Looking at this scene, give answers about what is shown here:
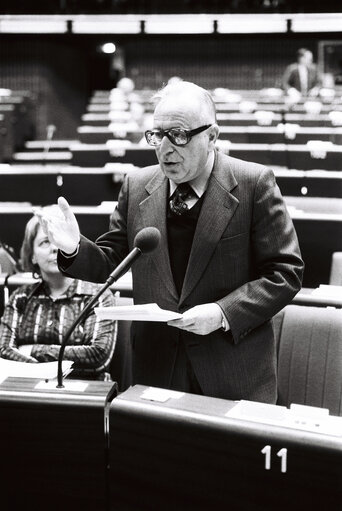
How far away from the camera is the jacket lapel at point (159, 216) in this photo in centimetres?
173

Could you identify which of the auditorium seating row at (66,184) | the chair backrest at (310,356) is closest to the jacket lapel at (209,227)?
the chair backrest at (310,356)

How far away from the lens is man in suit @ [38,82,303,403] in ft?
5.36

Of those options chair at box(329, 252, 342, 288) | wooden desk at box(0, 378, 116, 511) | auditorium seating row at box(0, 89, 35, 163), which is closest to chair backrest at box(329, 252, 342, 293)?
chair at box(329, 252, 342, 288)

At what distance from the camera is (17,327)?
260cm

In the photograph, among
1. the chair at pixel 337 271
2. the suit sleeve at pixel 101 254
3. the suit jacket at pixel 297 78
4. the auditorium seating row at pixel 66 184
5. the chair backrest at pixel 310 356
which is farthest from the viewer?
the suit jacket at pixel 297 78

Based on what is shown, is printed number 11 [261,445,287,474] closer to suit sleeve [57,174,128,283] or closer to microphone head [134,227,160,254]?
microphone head [134,227,160,254]

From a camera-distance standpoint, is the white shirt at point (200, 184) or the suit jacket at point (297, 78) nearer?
the white shirt at point (200, 184)

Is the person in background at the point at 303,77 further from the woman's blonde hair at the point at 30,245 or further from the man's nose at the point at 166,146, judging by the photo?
the man's nose at the point at 166,146

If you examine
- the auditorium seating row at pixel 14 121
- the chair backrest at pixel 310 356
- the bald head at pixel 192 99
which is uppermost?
the auditorium seating row at pixel 14 121

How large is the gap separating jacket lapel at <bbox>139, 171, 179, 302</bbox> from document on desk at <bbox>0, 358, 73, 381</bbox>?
32 centimetres

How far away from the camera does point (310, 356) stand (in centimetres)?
242

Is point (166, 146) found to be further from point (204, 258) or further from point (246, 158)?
point (246, 158)

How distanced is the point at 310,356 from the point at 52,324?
0.89 metres
